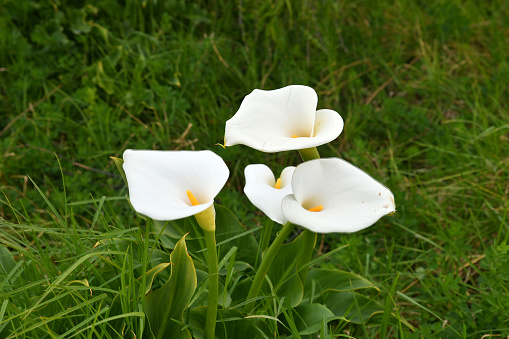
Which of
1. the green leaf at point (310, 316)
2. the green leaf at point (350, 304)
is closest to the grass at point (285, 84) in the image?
the green leaf at point (350, 304)

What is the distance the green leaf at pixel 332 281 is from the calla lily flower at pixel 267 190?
0.90 feet

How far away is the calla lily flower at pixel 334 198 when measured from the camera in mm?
822

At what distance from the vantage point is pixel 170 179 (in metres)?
0.88

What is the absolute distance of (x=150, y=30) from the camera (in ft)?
8.02

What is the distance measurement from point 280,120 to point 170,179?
247 millimetres

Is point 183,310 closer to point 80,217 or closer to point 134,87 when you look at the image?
point 80,217

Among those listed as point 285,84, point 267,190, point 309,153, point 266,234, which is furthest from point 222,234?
point 285,84

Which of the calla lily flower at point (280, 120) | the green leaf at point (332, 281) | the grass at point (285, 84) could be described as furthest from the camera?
the grass at point (285, 84)

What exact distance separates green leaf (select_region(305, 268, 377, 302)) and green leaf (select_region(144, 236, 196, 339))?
1.15ft

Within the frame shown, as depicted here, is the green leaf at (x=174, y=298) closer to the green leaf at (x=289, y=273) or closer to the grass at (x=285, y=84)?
the green leaf at (x=289, y=273)

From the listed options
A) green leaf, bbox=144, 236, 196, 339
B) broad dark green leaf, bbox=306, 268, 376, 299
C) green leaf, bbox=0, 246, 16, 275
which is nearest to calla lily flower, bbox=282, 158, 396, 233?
green leaf, bbox=144, 236, 196, 339

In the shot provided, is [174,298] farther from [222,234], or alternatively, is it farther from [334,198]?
[334,198]

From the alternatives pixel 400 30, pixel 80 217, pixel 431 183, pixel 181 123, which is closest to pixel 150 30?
pixel 181 123

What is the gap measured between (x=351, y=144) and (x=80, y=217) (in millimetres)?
1100
